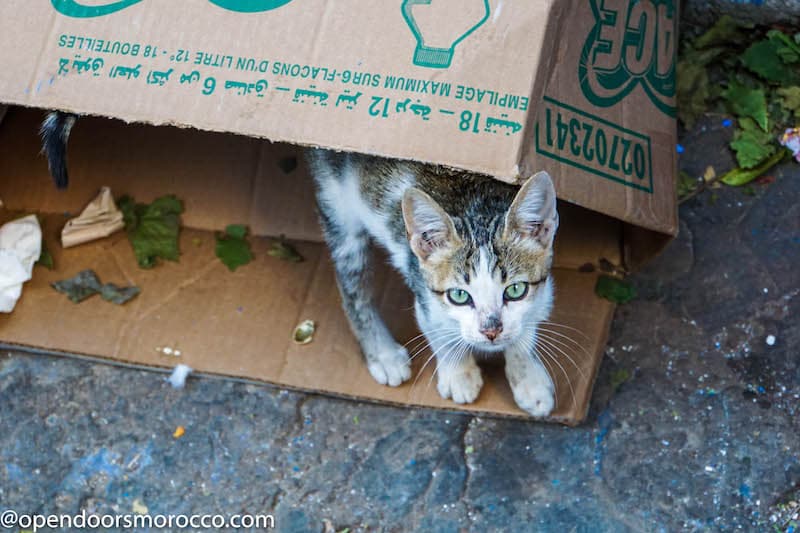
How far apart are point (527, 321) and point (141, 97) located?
117cm

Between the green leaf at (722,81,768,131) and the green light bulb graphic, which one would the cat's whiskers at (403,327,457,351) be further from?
the green leaf at (722,81,768,131)

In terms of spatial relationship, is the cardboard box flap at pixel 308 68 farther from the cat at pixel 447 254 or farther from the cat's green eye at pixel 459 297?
the cat's green eye at pixel 459 297

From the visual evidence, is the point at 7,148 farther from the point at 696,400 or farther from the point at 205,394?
the point at 696,400

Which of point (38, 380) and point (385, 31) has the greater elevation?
point (385, 31)

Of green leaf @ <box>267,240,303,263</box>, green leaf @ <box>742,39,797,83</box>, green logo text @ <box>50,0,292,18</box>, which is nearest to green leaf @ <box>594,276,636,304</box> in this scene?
green leaf @ <box>742,39,797,83</box>

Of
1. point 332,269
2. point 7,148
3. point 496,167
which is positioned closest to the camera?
point 496,167

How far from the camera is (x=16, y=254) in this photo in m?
2.96

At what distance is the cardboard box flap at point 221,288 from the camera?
2686 mm

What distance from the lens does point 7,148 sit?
3.24m

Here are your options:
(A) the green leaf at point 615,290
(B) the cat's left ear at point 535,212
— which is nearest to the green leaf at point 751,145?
(A) the green leaf at point 615,290

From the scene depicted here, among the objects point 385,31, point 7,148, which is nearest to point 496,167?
point 385,31

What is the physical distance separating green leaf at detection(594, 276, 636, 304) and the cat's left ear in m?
0.64

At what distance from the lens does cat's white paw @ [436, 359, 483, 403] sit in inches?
100.0

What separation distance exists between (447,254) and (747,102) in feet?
4.92
